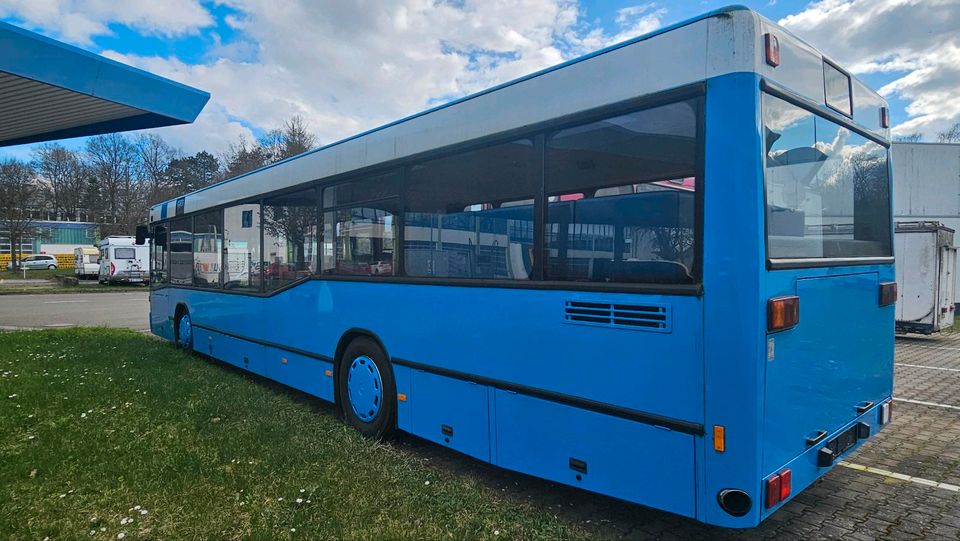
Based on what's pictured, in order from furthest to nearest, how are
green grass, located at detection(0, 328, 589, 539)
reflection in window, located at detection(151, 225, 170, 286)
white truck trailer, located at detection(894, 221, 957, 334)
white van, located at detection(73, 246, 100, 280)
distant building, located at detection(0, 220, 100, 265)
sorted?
distant building, located at detection(0, 220, 100, 265) → white van, located at detection(73, 246, 100, 280) → white truck trailer, located at detection(894, 221, 957, 334) → reflection in window, located at detection(151, 225, 170, 286) → green grass, located at detection(0, 328, 589, 539)

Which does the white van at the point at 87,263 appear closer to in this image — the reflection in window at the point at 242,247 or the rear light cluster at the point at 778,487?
the reflection in window at the point at 242,247

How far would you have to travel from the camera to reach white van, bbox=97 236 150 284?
35.3m

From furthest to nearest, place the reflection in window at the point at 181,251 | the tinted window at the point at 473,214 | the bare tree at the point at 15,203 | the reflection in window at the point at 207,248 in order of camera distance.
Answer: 1. the bare tree at the point at 15,203
2. the reflection in window at the point at 181,251
3. the reflection in window at the point at 207,248
4. the tinted window at the point at 473,214

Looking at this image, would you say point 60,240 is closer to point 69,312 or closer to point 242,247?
point 69,312

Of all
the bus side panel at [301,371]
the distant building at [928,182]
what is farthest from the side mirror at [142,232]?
the distant building at [928,182]

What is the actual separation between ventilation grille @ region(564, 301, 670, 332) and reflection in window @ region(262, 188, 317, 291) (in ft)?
12.3

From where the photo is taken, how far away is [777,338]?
3055mm

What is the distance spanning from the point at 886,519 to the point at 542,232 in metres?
3.09

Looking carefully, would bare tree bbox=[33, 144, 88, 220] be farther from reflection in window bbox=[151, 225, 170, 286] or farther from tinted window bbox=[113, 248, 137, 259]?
reflection in window bbox=[151, 225, 170, 286]

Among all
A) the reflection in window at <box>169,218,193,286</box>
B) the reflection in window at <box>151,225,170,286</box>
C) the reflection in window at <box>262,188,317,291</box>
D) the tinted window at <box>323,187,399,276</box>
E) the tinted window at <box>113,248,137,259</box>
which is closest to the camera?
the tinted window at <box>323,187,399,276</box>

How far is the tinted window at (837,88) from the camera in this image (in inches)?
145

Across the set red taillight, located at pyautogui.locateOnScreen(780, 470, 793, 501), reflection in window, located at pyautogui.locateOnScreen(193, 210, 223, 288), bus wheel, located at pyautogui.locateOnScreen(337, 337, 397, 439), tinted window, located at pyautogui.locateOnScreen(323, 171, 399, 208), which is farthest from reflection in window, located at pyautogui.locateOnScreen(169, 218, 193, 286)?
red taillight, located at pyautogui.locateOnScreen(780, 470, 793, 501)

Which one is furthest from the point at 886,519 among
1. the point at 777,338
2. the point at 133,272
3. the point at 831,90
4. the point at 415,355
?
the point at 133,272

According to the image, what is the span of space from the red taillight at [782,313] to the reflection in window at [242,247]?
21.1 feet
